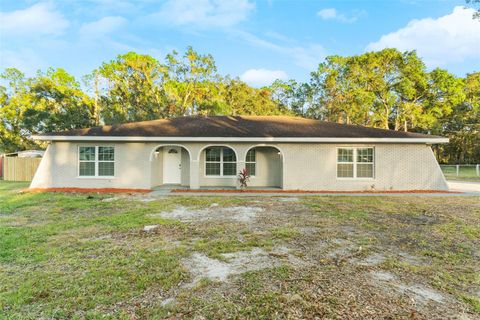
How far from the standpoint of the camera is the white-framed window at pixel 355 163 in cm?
1373

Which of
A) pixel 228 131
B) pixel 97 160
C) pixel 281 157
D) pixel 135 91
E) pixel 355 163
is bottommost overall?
pixel 355 163

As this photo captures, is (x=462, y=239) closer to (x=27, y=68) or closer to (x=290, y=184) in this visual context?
(x=290, y=184)

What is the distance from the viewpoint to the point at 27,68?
2908 centimetres

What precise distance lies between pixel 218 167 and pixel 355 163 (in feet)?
22.9

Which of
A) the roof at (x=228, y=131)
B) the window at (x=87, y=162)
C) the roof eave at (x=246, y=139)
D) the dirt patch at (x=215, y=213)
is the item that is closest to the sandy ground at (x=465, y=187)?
the roof eave at (x=246, y=139)

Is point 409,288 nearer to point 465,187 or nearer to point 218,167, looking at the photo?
point 218,167

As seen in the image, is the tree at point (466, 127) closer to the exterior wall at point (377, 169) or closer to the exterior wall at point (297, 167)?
the exterior wall at point (377, 169)

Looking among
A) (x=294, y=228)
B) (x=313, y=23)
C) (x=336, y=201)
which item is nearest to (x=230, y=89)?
(x=313, y=23)

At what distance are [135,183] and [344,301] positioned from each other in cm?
1214

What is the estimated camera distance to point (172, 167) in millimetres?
15484

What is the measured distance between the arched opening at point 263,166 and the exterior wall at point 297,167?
1152 millimetres

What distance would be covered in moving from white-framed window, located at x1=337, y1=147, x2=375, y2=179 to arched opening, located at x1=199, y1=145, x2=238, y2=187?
17.7 ft

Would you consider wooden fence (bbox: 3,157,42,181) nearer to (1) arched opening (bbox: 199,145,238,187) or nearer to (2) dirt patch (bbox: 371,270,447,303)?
(1) arched opening (bbox: 199,145,238,187)

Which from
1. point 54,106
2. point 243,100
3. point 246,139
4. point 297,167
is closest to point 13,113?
point 54,106
